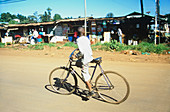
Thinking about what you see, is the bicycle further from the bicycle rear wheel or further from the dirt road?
the dirt road

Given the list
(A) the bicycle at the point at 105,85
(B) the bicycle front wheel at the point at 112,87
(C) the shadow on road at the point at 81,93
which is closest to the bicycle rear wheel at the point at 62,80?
(A) the bicycle at the point at 105,85

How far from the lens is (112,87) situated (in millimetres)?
3658

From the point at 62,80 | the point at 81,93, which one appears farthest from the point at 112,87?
the point at 62,80

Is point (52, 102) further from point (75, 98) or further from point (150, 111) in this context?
point (150, 111)

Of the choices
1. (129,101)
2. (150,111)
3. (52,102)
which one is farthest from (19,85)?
(150,111)

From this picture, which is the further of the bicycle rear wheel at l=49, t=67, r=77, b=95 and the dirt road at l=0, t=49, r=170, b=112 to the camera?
the bicycle rear wheel at l=49, t=67, r=77, b=95

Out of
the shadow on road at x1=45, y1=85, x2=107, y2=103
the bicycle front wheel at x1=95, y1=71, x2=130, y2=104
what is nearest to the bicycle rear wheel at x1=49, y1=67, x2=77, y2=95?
the shadow on road at x1=45, y1=85, x2=107, y2=103

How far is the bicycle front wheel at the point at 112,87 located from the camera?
138 inches

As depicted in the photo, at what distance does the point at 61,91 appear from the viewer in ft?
14.2

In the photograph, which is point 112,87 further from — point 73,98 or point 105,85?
point 73,98

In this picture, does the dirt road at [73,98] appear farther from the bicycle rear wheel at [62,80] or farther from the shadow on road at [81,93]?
the bicycle rear wheel at [62,80]

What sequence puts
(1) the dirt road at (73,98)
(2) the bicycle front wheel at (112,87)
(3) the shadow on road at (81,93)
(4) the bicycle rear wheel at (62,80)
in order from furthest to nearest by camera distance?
(4) the bicycle rear wheel at (62,80) < (3) the shadow on road at (81,93) < (2) the bicycle front wheel at (112,87) < (1) the dirt road at (73,98)

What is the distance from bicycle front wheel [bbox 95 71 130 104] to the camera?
3.50m

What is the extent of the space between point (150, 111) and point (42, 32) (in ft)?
66.2
